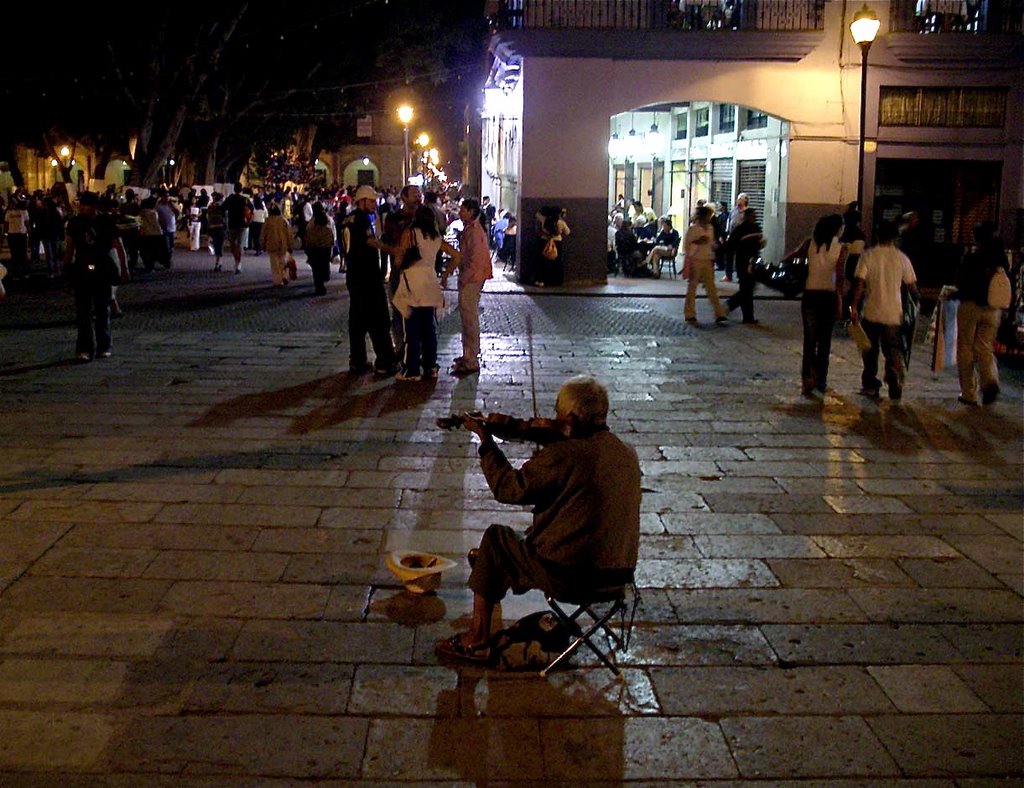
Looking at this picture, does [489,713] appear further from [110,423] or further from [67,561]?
[110,423]

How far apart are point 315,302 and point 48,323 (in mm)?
4340

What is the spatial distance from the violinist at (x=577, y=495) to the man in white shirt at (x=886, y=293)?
654 centimetres

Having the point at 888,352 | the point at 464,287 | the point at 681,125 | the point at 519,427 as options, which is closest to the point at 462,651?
the point at 519,427

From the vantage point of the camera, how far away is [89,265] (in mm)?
12133

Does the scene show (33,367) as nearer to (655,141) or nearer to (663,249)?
(663,249)

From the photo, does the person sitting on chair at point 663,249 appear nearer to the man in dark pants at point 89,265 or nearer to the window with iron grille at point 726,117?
the window with iron grille at point 726,117

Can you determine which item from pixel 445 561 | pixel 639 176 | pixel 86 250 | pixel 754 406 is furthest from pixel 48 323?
pixel 639 176

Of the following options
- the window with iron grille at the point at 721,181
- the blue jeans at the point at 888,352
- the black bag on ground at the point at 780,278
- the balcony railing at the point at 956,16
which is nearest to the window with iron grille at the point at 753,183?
the window with iron grille at the point at 721,181

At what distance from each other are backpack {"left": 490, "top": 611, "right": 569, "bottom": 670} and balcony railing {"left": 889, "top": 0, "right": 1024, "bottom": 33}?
19914 millimetres

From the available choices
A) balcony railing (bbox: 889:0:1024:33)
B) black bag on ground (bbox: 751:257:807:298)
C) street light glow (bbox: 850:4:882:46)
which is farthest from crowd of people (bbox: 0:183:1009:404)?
balcony railing (bbox: 889:0:1024:33)

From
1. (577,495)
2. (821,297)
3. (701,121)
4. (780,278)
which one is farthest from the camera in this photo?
(701,121)

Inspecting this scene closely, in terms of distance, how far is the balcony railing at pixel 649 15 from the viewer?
21.5 meters

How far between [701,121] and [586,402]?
2439 cm

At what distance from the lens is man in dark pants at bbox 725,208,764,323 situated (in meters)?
16.3
